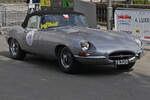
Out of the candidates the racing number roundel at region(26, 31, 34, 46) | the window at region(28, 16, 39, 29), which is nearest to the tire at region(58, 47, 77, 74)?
the racing number roundel at region(26, 31, 34, 46)

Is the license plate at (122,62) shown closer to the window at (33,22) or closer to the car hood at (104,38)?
the car hood at (104,38)

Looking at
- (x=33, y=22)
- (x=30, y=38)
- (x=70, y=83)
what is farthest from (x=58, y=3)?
(x=70, y=83)

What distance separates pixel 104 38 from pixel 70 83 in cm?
145

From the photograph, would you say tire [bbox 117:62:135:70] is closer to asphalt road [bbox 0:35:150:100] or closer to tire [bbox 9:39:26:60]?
asphalt road [bbox 0:35:150:100]

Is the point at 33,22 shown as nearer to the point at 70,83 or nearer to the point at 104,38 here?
the point at 104,38

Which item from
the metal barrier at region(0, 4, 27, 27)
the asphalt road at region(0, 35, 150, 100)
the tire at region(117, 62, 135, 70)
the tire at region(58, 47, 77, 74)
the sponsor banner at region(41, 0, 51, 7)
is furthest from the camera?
the metal barrier at region(0, 4, 27, 27)

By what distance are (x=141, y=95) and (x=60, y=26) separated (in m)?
3.60

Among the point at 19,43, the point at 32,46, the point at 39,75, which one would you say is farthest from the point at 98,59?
the point at 19,43

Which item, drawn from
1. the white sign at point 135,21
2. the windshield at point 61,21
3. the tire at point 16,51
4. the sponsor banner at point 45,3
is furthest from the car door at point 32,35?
the sponsor banner at point 45,3

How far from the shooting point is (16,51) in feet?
35.4

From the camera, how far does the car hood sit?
831 centimetres

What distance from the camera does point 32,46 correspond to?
32.4 ft

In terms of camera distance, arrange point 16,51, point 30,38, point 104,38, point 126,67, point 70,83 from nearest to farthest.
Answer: point 70,83, point 104,38, point 126,67, point 30,38, point 16,51

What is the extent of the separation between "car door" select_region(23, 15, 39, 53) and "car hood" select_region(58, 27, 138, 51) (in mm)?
854
